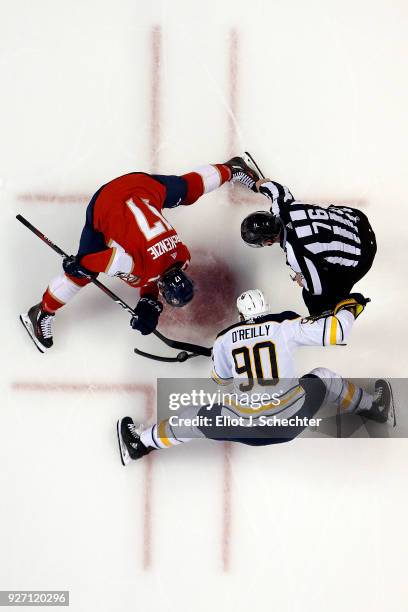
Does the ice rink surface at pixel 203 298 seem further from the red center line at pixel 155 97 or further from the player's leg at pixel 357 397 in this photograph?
the player's leg at pixel 357 397

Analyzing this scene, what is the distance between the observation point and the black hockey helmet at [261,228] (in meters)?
3.38

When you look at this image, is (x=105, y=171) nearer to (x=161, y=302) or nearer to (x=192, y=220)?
(x=192, y=220)

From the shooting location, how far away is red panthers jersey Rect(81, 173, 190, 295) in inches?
134

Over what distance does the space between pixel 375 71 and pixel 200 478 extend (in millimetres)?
2885

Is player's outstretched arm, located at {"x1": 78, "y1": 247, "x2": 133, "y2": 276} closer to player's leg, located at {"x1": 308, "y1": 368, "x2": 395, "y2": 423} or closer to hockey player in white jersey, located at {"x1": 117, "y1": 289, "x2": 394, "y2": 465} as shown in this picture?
hockey player in white jersey, located at {"x1": 117, "y1": 289, "x2": 394, "y2": 465}

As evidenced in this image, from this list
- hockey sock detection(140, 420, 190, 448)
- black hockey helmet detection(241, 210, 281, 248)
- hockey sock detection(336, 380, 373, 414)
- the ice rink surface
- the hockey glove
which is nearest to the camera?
black hockey helmet detection(241, 210, 281, 248)

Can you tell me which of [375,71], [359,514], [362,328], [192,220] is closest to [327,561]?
[359,514]

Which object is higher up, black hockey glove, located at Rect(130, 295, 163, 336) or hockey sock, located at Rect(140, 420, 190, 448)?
black hockey glove, located at Rect(130, 295, 163, 336)

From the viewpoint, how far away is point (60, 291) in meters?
3.90

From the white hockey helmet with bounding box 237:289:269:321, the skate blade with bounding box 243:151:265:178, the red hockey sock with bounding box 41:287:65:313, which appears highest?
the skate blade with bounding box 243:151:265:178

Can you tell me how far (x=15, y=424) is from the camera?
416cm

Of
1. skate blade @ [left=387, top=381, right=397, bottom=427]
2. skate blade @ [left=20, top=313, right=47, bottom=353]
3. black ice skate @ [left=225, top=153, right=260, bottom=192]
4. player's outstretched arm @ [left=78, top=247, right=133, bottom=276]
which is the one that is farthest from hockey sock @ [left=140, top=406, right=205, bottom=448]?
black ice skate @ [left=225, top=153, right=260, bottom=192]

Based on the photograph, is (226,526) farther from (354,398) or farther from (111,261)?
(111,261)

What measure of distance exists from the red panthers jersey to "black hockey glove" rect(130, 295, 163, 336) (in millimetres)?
242
